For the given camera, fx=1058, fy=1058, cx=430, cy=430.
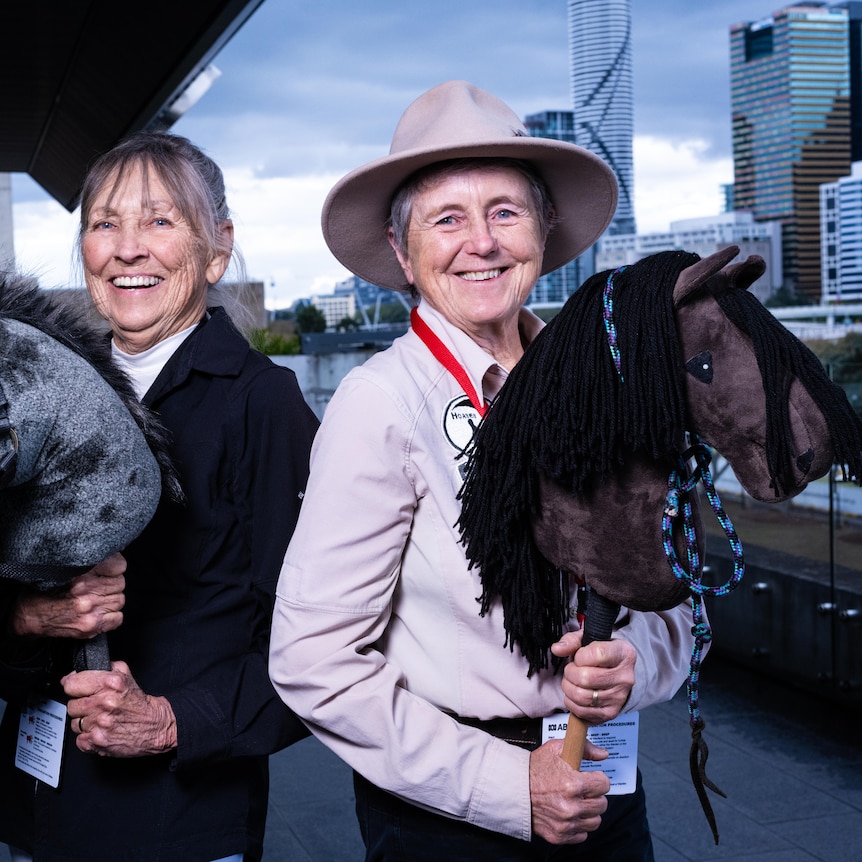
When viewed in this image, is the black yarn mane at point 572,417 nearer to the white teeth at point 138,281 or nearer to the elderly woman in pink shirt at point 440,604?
the elderly woman in pink shirt at point 440,604

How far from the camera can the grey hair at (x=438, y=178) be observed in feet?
4.90

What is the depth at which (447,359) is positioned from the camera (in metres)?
1.45

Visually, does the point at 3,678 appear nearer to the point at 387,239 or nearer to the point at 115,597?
the point at 115,597

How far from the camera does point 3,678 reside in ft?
4.83

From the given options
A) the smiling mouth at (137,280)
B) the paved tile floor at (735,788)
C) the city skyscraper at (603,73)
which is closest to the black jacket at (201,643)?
the smiling mouth at (137,280)

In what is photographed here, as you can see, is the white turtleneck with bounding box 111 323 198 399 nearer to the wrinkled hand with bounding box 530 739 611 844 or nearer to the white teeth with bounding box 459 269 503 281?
the white teeth with bounding box 459 269 503 281

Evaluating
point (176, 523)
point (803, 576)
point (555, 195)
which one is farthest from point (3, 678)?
point (803, 576)

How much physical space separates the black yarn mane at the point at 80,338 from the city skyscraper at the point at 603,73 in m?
59.3

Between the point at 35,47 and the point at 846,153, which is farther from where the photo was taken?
the point at 846,153

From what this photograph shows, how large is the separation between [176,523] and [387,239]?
0.55 metres

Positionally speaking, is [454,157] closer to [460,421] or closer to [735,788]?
[460,421]

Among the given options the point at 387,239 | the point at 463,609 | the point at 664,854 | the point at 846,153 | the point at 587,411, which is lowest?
the point at 664,854

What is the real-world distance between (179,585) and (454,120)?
2.59ft

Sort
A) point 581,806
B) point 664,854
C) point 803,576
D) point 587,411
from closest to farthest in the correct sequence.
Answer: point 587,411, point 581,806, point 664,854, point 803,576
